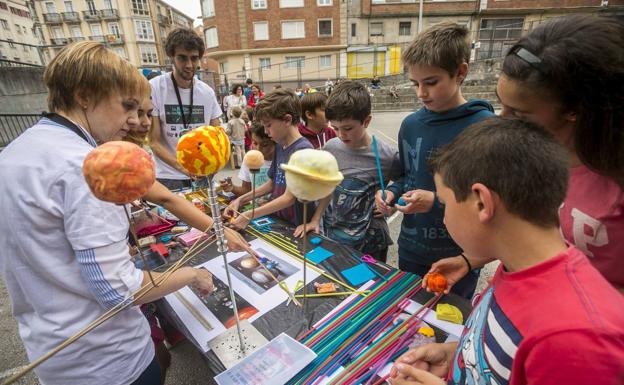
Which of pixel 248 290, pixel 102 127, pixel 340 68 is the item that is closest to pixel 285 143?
pixel 248 290

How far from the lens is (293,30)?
23.0 metres

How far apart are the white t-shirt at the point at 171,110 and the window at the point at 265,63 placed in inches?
887

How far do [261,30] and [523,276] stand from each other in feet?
85.3

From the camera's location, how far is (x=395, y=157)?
1.93m

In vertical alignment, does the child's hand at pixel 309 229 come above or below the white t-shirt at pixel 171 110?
below

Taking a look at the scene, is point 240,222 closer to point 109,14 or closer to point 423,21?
point 423,21

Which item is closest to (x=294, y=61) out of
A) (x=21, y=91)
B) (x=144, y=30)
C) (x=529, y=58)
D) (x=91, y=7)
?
(x=21, y=91)

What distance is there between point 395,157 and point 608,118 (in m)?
1.17

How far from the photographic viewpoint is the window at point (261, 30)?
74.7 ft

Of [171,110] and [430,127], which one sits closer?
[430,127]

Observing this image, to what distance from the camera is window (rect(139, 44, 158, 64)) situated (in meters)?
31.4

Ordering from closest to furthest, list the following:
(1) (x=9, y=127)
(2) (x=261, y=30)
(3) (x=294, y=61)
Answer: (1) (x=9, y=127)
(2) (x=261, y=30)
(3) (x=294, y=61)

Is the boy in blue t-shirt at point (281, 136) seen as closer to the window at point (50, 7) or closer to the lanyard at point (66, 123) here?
the lanyard at point (66, 123)

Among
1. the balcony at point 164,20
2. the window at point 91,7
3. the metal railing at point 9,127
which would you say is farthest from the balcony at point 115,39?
the metal railing at point 9,127
